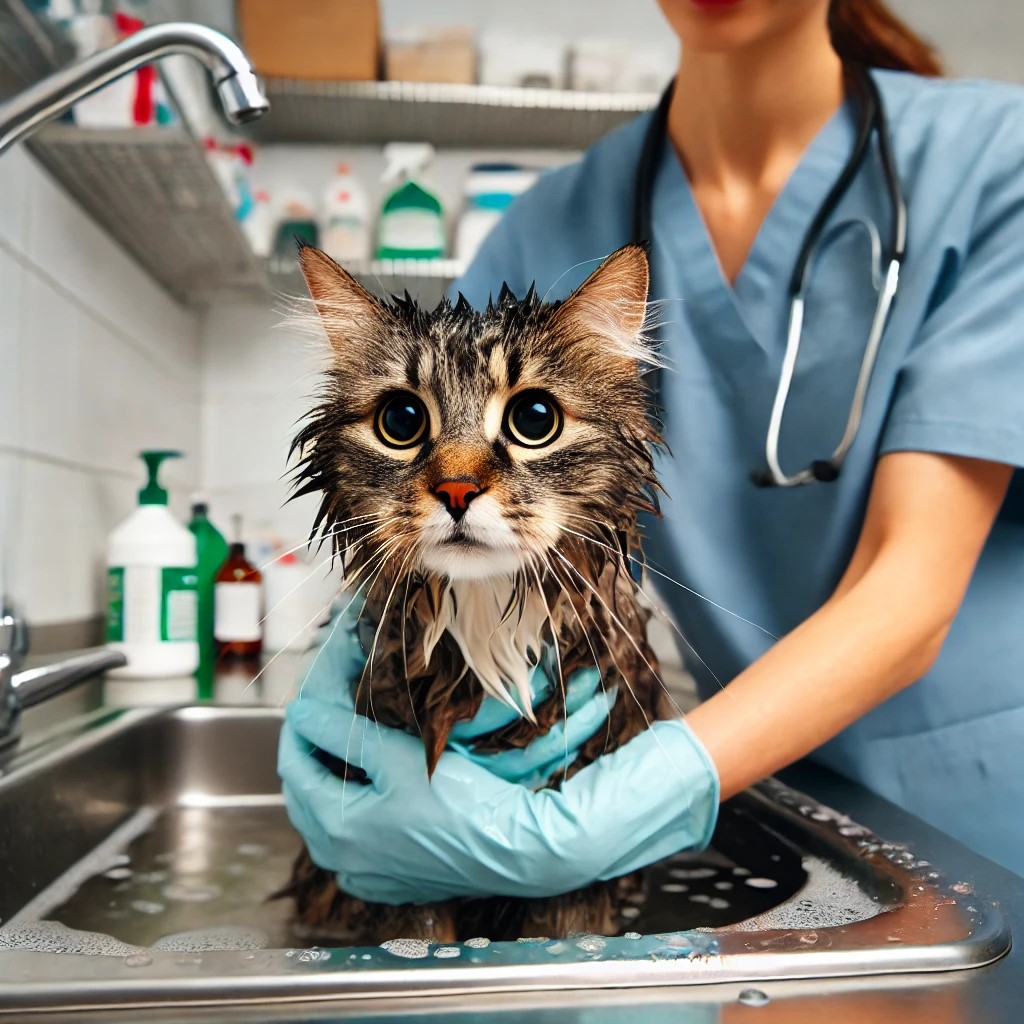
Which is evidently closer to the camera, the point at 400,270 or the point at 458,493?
the point at 458,493

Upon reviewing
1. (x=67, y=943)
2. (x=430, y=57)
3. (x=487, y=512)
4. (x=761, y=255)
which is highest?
(x=430, y=57)

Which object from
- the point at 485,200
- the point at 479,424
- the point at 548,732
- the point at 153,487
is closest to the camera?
the point at 479,424

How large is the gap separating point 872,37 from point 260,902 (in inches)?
51.7

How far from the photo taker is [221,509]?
2277 millimetres

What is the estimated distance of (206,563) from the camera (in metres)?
1.81

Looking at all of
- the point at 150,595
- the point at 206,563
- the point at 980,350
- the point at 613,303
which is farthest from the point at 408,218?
the point at 613,303

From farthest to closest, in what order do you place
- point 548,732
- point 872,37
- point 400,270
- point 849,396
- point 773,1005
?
point 400,270, point 872,37, point 849,396, point 548,732, point 773,1005

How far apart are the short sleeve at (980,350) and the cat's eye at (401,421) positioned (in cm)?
49

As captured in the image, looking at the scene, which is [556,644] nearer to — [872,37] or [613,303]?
[613,303]

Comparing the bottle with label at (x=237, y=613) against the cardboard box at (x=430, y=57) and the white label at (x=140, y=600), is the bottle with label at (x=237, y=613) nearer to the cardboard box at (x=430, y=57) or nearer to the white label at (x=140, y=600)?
the white label at (x=140, y=600)

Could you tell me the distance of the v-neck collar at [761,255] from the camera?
0.99m

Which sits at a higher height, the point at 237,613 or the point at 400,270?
the point at 400,270

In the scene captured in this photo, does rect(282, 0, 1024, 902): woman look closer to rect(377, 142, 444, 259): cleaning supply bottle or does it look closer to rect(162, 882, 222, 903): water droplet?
rect(162, 882, 222, 903): water droplet

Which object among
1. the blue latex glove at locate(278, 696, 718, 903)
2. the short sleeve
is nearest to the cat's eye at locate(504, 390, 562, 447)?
the blue latex glove at locate(278, 696, 718, 903)
